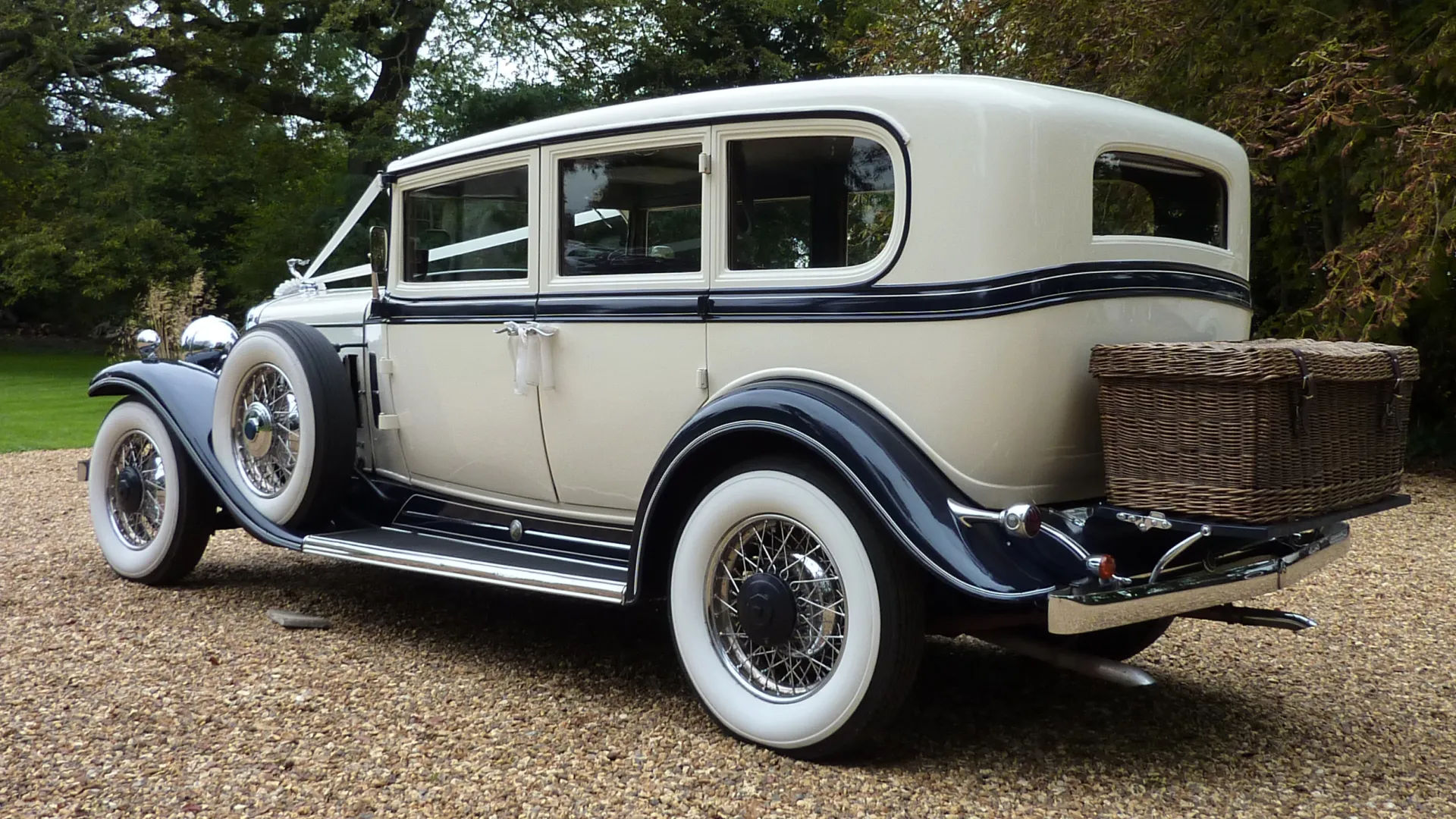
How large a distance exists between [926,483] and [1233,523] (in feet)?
2.51

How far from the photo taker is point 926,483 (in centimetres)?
307

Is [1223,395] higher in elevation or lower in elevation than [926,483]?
higher

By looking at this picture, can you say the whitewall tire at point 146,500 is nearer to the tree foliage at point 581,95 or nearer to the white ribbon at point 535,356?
the white ribbon at point 535,356

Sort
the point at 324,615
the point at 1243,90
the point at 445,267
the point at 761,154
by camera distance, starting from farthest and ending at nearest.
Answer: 1. the point at 1243,90
2. the point at 324,615
3. the point at 445,267
4. the point at 761,154

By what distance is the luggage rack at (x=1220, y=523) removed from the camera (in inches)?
114

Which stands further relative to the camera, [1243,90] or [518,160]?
[1243,90]

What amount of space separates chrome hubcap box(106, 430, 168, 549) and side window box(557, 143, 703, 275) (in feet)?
8.37

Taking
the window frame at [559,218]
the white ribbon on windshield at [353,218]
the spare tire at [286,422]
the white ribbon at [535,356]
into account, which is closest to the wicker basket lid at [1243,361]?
the window frame at [559,218]

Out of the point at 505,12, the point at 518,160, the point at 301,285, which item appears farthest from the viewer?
the point at 505,12

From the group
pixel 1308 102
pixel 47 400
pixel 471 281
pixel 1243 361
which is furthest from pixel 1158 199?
pixel 47 400

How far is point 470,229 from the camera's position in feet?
14.6

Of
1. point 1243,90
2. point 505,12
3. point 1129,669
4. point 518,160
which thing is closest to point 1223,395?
point 1129,669

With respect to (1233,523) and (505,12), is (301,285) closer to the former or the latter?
(1233,523)

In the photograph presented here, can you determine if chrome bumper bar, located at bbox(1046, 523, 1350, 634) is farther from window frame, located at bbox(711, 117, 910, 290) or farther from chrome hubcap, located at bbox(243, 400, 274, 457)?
chrome hubcap, located at bbox(243, 400, 274, 457)
